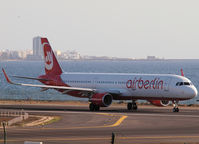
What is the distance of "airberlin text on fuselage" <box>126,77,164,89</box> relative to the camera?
57.8 meters

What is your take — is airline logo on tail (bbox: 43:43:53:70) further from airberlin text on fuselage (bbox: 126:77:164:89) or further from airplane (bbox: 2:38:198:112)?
airberlin text on fuselage (bbox: 126:77:164:89)

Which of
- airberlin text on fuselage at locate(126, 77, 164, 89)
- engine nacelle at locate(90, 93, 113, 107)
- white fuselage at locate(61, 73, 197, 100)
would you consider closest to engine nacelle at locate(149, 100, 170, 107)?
white fuselage at locate(61, 73, 197, 100)

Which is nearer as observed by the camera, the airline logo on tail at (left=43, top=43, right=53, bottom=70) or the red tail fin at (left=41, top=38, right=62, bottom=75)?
the red tail fin at (left=41, top=38, right=62, bottom=75)

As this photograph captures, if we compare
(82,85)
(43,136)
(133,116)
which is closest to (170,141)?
(43,136)

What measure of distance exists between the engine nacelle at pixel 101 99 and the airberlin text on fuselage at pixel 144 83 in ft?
7.85

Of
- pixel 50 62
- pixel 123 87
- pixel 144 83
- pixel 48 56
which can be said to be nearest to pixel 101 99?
pixel 123 87

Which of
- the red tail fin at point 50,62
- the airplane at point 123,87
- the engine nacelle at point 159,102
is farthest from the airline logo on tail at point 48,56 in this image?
the engine nacelle at point 159,102

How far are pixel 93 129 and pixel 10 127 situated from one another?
6089 millimetres

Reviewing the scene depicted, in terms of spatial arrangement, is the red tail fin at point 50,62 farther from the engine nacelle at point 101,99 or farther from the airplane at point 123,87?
the engine nacelle at point 101,99

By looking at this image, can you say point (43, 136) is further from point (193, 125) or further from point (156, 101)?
point (156, 101)

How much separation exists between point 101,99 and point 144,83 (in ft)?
15.1

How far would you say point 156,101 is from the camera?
60.4 metres

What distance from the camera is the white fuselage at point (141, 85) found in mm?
56656

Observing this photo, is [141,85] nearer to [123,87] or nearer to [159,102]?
[123,87]
